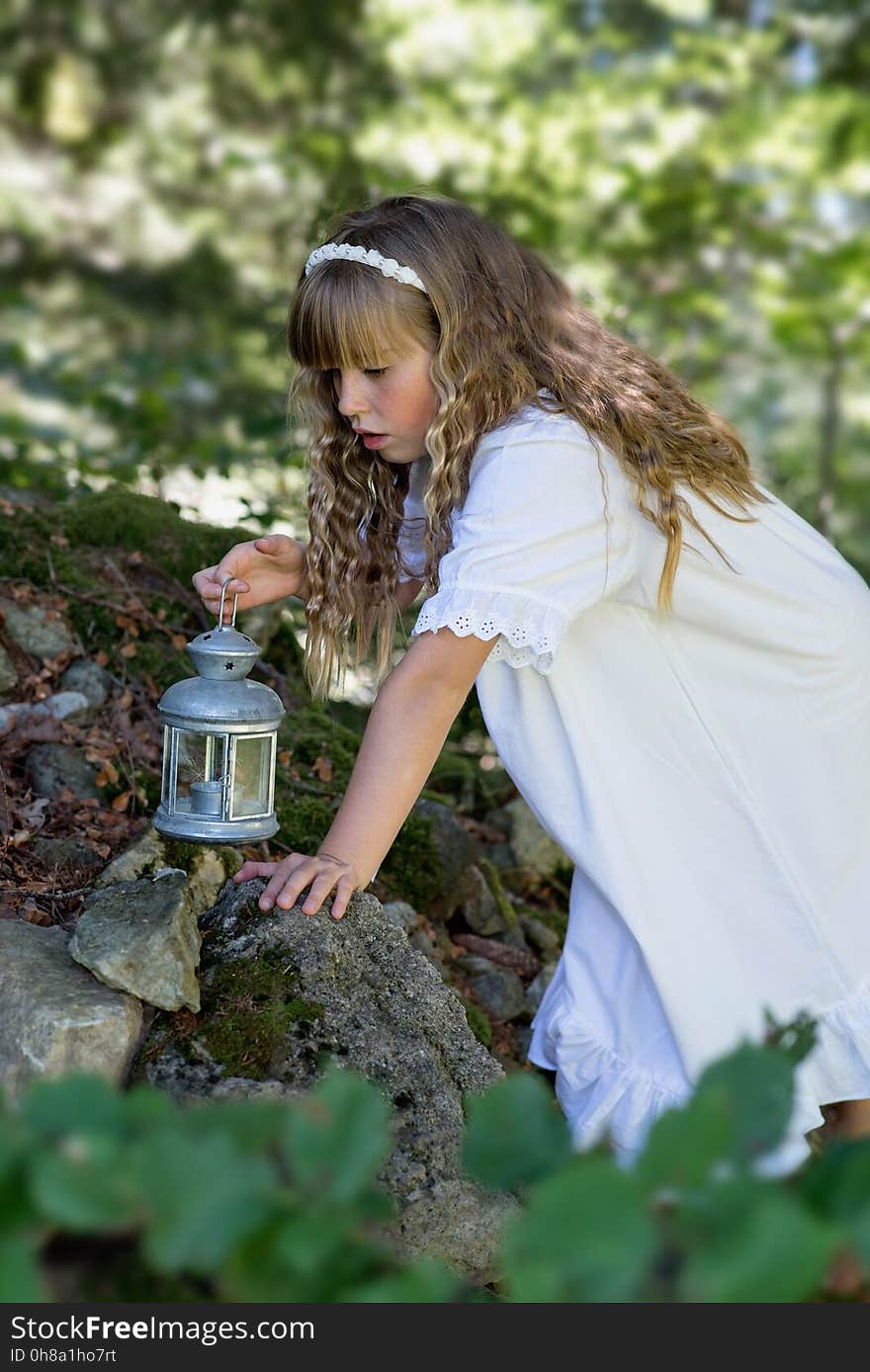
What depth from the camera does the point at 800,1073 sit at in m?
2.40

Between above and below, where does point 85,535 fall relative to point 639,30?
below

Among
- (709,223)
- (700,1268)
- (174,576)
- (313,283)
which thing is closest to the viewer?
(700,1268)

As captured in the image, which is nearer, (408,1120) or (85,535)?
(408,1120)

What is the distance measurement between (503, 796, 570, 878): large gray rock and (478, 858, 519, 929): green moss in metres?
0.24

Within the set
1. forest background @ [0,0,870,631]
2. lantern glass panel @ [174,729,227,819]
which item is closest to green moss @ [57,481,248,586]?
lantern glass panel @ [174,729,227,819]

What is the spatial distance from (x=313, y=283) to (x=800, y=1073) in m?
1.73

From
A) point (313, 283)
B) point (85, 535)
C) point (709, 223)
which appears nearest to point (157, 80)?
point (709, 223)

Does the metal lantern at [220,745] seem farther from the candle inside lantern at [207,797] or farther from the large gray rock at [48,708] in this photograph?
the large gray rock at [48,708]

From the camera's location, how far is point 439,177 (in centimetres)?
791

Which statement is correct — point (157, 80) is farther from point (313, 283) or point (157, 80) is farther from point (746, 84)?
point (313, 283)

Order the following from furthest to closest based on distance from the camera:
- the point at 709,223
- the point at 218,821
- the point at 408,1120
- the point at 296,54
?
the point at 296,54
the point at 709,223
the point at 218,821
the point at 408,1120

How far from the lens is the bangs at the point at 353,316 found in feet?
8.24

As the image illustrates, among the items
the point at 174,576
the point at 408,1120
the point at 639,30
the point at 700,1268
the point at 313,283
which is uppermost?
the point at 639,30

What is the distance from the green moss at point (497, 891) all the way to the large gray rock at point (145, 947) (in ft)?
4.83
